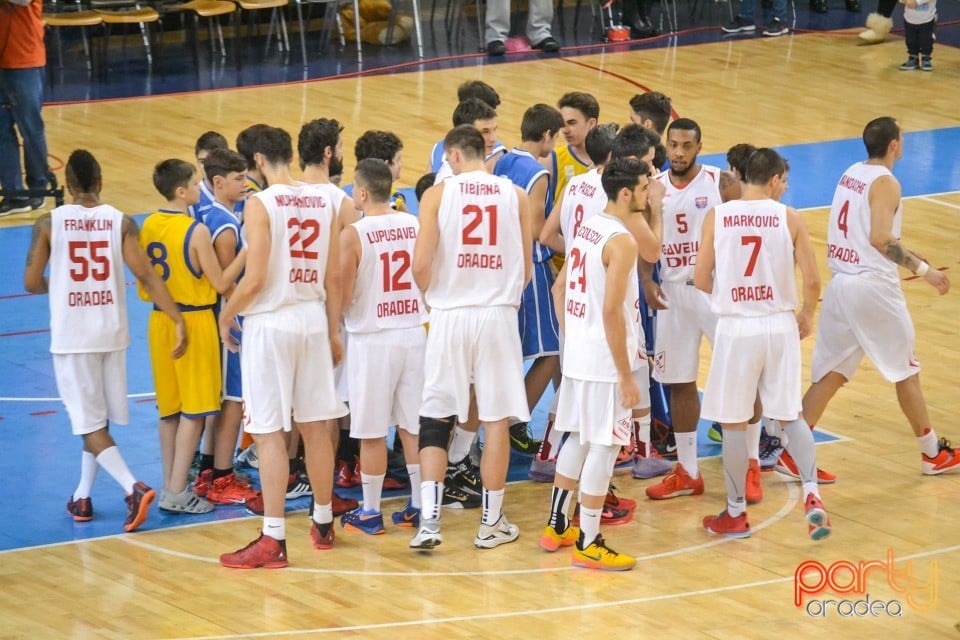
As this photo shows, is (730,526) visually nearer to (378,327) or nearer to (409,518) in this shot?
(409,518)

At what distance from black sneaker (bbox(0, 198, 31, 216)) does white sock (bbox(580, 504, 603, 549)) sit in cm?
791

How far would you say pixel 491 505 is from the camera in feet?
24.8

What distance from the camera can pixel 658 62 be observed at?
19.0m

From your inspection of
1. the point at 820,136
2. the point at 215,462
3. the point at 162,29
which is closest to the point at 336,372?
the point at 215,462

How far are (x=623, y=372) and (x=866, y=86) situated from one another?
39.2 ft

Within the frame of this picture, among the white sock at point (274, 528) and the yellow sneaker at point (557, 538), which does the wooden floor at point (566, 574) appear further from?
the white sock at point (274, 528)

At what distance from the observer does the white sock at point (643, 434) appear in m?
8.47

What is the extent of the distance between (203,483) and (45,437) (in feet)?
4.36

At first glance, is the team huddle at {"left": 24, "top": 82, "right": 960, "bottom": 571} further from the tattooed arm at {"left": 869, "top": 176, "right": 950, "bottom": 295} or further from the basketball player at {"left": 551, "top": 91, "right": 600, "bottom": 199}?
the basketball player at {"left": 551, "top": 91, "right": 600, "bottom": 199}

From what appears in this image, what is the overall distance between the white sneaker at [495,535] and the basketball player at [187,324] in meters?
1.51

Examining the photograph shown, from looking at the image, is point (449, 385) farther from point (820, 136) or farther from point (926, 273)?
point (820, 136)

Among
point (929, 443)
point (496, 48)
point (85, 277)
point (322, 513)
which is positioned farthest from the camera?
point (496, 48)

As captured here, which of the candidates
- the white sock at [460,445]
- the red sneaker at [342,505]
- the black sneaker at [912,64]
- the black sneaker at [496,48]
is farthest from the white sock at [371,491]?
the black sneaker at [912,64]

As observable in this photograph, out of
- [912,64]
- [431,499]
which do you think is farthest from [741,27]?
[431,499]
